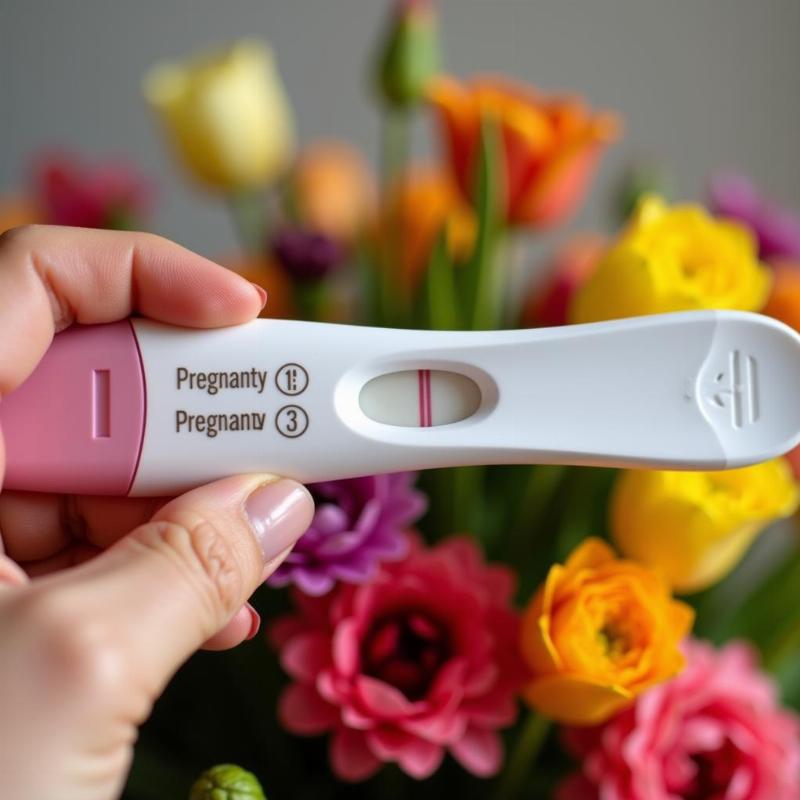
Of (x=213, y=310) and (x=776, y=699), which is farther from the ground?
(x=213, y=310)

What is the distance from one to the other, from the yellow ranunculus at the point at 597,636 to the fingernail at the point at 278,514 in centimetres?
11

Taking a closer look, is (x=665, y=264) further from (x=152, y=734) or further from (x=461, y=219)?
(x=152, y=734)

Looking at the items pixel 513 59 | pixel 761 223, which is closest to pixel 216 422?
pixel 761 223

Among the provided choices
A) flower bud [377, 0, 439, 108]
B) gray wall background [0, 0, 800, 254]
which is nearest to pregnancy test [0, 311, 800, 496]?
flower bud [377, 0, 439, 108]

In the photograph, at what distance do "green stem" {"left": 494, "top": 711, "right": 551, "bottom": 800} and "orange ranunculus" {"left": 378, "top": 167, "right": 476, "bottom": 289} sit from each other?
26 centimetres

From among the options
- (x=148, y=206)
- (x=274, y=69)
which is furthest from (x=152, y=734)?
(x=274, y=69)

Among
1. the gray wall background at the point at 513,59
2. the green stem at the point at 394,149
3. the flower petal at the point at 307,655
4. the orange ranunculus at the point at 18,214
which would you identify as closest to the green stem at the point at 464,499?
the flower petal at the point at 307,655

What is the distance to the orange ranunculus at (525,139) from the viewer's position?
1.65 ft

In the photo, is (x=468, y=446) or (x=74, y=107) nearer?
(x=468, y=446)

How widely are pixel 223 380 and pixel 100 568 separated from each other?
11cm

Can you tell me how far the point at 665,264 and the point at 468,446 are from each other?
0.12m

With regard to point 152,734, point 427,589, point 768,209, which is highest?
point 768,209

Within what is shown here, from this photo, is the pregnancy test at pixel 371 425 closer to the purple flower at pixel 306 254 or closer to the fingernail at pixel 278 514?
the fingernail at pixel 278 514

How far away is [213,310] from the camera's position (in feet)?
1.30
